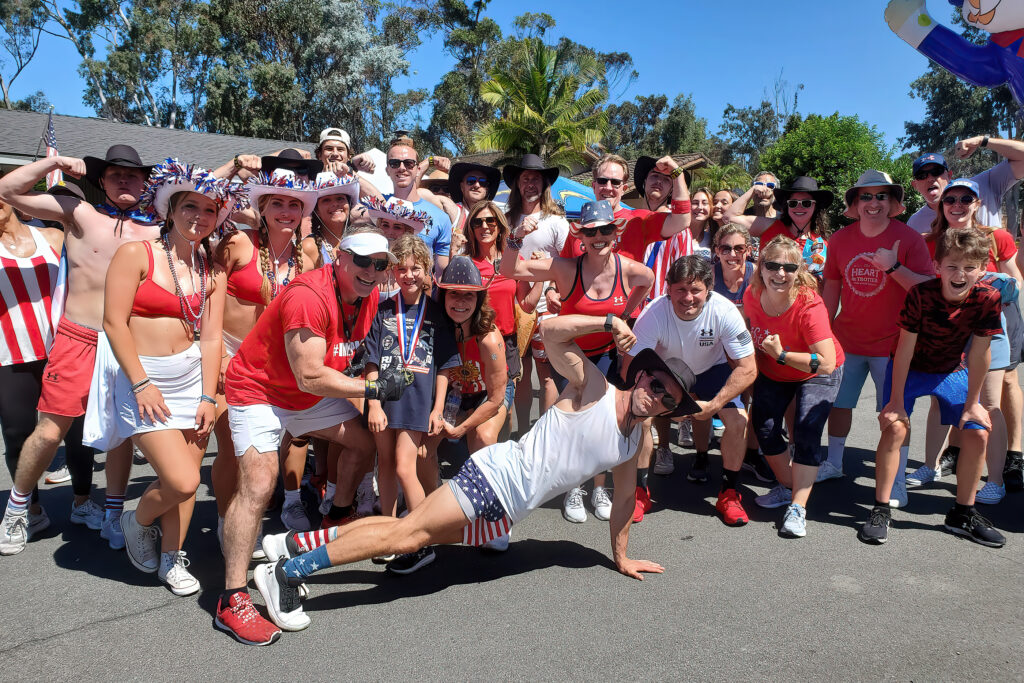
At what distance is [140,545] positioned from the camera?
11.6 ft

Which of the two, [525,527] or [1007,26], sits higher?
[1007,26]

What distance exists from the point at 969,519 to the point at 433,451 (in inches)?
129

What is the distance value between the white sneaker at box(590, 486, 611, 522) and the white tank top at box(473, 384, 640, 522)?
1.14 metres

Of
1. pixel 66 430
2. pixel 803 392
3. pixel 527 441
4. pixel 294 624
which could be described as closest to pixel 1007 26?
pixel 803 392

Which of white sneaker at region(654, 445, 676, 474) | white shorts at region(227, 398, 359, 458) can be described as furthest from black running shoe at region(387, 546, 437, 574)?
white sneaker at region(654, 445, 676, 474)

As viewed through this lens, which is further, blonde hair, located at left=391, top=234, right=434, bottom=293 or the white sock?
the white sock

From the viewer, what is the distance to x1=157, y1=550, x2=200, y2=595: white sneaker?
11.0ft

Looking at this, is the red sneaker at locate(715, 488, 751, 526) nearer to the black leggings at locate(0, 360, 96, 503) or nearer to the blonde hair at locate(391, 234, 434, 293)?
the blonde hair at locate(391, 234, 434, 293)

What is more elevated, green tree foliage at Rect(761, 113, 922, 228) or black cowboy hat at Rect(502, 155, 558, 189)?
green tree foliage at Rect(761, 113, 922, 228)

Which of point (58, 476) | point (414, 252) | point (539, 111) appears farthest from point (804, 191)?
point (539, 111)

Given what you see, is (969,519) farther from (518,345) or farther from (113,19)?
(113,19)

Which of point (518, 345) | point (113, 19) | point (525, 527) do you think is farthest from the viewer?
point (113, 19)

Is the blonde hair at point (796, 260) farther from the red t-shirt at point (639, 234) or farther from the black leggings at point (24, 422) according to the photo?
the black leggings at point (24, 422)

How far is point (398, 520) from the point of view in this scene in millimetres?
3154
